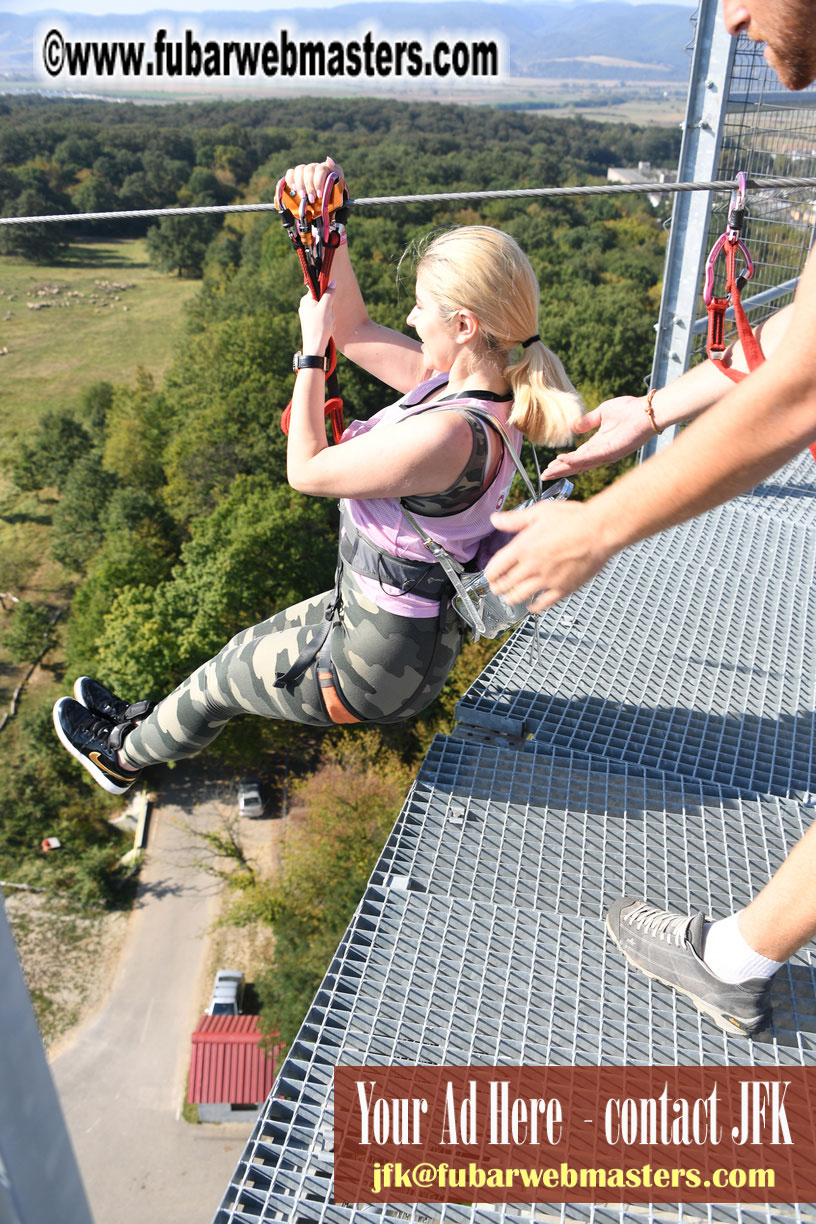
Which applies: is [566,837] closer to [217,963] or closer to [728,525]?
[728,525]

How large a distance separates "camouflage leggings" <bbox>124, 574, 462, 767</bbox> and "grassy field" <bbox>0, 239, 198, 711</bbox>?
29.2m

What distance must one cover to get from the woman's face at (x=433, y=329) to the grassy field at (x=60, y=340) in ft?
101

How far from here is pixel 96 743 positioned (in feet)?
15.7

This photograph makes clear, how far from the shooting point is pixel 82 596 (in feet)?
83.5

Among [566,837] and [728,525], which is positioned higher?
[728,525]

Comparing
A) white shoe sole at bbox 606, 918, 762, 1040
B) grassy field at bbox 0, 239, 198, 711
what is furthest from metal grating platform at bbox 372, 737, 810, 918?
grassy field at bbox 0, 239, 198, 711

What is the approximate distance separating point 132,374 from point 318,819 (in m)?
40.1

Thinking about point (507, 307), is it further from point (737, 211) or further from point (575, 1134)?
point (575, 1134)

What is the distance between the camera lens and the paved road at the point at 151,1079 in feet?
48.6

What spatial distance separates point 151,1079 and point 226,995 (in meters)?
1.92

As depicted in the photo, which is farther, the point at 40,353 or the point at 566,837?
the point at 40,353

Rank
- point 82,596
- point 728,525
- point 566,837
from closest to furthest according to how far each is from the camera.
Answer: point 566,837
point 728,525
point 82,596

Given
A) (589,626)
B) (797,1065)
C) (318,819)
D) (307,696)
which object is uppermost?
(307,696)

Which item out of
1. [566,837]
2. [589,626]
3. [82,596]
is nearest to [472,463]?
[566,837]
